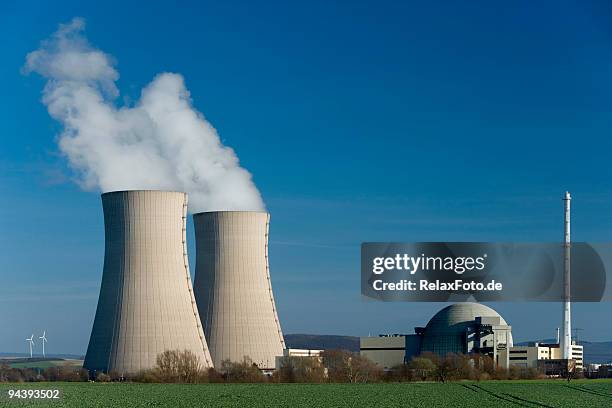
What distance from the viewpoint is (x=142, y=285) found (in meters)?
36.9

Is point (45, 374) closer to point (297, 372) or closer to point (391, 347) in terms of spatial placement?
point (297, 372)

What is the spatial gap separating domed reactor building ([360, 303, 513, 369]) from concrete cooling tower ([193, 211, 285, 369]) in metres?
24.3

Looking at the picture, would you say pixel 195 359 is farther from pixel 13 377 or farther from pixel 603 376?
pixel 603 376

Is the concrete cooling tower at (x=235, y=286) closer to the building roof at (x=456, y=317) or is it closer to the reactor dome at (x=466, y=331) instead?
the reactor dome at (x=466, y=331)

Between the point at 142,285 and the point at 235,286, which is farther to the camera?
the point at 235,286

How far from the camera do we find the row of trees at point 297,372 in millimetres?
39053

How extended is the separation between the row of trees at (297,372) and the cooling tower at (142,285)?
595 mm

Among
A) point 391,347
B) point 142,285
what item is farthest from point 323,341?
point 142,285

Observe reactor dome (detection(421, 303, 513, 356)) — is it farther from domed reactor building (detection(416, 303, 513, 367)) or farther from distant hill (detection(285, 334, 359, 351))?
distant hill (detection(285, 334, 359, 351))

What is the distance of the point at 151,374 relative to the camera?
38875 mm

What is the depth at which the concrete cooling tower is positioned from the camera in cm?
4131

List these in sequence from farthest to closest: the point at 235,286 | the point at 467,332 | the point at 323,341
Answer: the point at 323,341, the point at 467,332, the point at 235,286

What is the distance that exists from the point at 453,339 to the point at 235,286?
2938cm

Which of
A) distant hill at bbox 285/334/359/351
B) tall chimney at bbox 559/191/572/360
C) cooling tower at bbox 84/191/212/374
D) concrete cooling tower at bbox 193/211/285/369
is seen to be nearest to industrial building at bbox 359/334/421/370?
tall chimney at bbox 559/191/572/360
